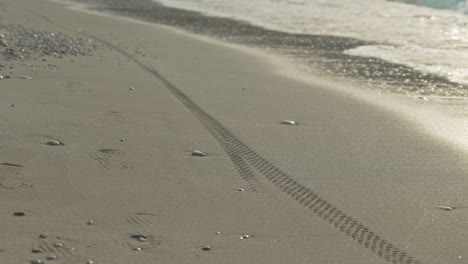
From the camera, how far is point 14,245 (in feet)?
15.4

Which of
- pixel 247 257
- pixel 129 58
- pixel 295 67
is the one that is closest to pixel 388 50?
pixel 295 67

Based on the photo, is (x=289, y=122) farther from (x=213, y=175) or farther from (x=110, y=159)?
(x=110, y=159)

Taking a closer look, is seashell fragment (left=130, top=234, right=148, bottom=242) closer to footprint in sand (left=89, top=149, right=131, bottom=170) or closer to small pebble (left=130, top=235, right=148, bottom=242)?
small pebble (left=130, top=235, right=148, bottom=242)

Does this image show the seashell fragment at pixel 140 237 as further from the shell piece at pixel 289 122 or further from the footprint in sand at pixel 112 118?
the shell piece at pixel 289 122

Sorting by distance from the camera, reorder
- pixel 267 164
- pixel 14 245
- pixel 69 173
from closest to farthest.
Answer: pixel 14 245, pixel 69 173, pixel 267 164

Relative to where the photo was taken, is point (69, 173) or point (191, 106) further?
point (191, 106)

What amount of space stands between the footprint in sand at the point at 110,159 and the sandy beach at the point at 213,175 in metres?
0.03

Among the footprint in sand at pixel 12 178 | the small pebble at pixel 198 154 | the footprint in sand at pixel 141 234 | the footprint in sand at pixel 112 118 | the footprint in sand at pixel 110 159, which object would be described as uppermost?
the footprint in sand at pixel 141 234

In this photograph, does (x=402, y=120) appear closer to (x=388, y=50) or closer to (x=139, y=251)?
(x=139, y=251)

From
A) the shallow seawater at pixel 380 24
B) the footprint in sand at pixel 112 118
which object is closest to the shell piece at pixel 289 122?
the footprint in sand at pixel 112 118

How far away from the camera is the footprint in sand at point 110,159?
6682 millimetres

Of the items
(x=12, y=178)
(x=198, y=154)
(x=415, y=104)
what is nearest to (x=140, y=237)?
(x=12, y=178)

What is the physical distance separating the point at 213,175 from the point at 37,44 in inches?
338

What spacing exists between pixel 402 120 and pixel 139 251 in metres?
5.32
